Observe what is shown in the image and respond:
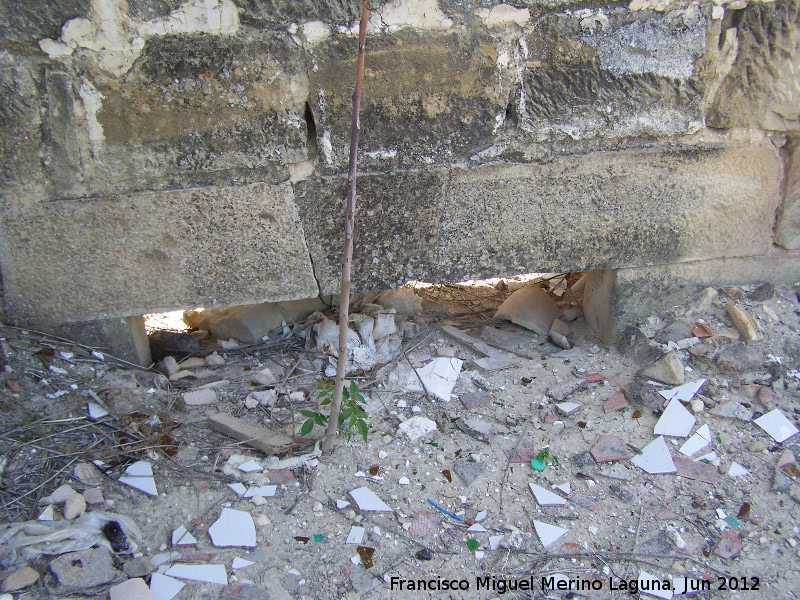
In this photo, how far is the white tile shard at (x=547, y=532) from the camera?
1653 millimetres

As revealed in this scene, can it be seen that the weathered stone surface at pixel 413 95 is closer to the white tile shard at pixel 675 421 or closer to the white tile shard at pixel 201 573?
the white tile shard at pixel 675 421

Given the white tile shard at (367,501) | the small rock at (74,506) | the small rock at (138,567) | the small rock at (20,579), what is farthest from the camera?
the white tile shard at (367,501)

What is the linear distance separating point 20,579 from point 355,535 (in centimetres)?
83

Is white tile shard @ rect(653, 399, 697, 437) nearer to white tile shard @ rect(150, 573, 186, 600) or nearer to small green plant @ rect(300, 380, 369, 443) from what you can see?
small green plant @ rect(300, 380, 369, 443)

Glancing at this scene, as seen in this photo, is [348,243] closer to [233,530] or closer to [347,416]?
[347,416]

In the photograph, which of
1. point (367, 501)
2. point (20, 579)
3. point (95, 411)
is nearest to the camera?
point (20, 579)

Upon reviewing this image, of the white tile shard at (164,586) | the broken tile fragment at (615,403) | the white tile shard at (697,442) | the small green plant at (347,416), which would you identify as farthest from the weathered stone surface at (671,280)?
the white tile shard at (164,586)

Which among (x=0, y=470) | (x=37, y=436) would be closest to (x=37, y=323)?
(x=37, y=436)

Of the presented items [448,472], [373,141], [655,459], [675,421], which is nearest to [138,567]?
[448,472]

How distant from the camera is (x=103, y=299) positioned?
6.72ft

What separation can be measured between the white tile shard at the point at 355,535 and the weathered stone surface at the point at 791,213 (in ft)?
6.70

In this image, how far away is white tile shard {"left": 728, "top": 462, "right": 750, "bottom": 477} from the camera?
1.87 meters

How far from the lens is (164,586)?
1466mm

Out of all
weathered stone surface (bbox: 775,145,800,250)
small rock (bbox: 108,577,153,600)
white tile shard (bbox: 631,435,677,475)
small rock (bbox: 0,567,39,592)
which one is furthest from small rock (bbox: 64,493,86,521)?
weathered stone surface (bbox: 775,145,800,250)
